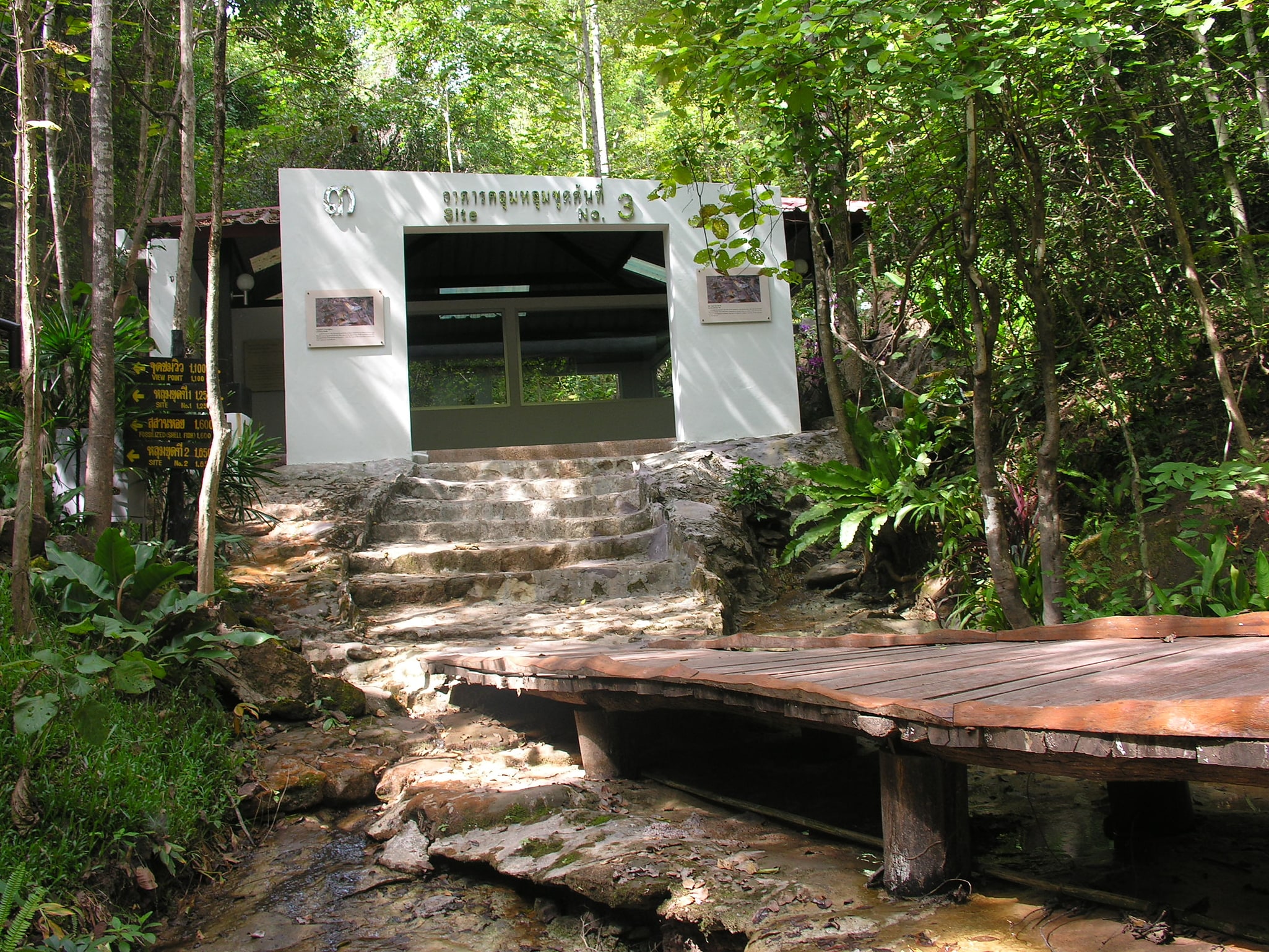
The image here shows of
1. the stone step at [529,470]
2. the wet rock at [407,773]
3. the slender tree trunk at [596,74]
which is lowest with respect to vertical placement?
the wet rock at [407,773]

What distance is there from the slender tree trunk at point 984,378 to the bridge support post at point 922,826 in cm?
227

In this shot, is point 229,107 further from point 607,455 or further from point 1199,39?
point 1199,39

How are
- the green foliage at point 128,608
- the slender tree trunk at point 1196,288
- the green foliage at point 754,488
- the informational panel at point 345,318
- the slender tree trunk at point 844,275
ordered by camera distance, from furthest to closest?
1. the informational panel at point 345,318
2. the green foliage at point 754,488
3. the slender tree trunk at point 844,275
4. the slender tree trunk at point 1196,288
5. the green foliage at point 128,608

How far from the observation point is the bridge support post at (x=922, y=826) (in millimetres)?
2553

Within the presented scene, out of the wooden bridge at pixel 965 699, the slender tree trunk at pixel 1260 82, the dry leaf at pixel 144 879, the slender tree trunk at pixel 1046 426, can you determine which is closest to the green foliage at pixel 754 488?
the slender tree trunk at pixel 1046 426

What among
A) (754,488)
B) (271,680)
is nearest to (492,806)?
(271,680)

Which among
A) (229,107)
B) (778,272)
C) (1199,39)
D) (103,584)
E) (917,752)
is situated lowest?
(917,752)

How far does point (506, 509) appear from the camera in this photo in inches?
320

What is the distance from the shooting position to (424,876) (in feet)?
10.7

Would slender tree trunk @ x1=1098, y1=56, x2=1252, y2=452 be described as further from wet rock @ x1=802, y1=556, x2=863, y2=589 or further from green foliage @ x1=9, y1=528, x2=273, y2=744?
green foliage @ x1=9, y1=528, x2=273, y2=744

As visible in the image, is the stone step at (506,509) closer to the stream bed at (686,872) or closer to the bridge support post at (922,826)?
the stream bed at (686,872)

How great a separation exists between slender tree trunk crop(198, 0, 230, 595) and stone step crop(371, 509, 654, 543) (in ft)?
5.44

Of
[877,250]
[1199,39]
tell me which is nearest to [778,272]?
[877,250]

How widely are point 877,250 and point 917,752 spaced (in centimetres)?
499
